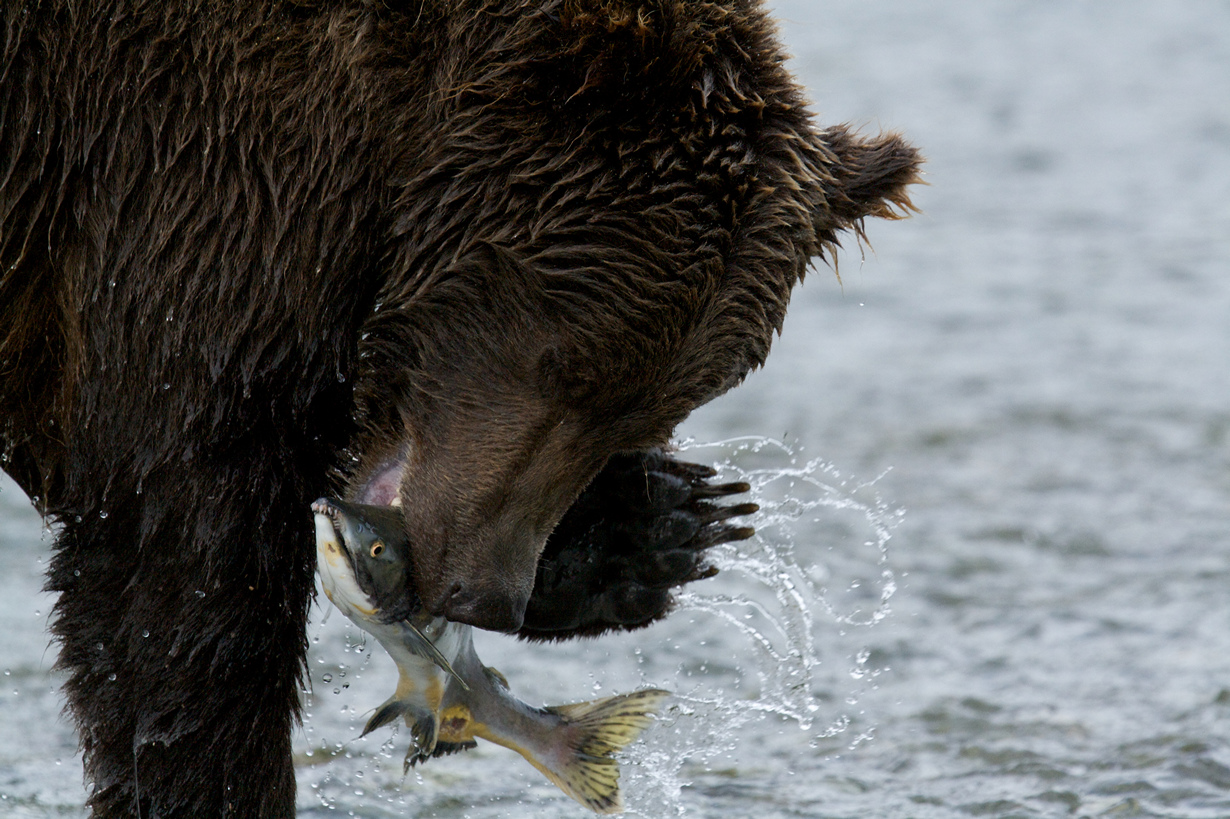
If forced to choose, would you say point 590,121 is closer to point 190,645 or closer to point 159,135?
point 159,135

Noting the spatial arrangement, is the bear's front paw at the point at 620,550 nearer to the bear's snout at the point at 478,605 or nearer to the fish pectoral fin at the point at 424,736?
the fish pectoral fin at the point at 424,736

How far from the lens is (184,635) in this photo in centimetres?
328

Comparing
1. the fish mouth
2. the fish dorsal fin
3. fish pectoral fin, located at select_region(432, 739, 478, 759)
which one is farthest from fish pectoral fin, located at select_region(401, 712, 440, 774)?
the fish mouth

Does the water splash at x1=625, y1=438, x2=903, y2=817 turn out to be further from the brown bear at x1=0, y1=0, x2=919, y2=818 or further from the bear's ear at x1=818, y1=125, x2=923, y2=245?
the brown bear at x1=0, y1=0, x2=919, y2=818

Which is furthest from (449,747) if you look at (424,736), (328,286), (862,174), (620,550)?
(862,174)

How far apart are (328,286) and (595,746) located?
4.13 ft

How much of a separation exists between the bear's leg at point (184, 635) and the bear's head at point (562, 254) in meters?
0.33

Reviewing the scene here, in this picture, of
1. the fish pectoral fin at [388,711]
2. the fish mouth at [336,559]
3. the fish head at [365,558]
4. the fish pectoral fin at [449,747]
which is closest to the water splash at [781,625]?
the fish pectoral fin at [449,747]

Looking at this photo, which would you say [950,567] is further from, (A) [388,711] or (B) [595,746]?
(A) [388,711]

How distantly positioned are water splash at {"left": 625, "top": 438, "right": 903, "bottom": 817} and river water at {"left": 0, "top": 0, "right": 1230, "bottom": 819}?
1 cm

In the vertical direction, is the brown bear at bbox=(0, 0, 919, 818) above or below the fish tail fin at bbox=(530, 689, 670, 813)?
above

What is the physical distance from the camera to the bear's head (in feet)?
10.3

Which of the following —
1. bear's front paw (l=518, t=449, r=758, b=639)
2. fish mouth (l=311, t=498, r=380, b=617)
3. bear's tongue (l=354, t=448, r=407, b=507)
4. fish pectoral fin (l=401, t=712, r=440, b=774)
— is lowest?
fish pectoral fin (l=401, t=712, r=440, b=774)

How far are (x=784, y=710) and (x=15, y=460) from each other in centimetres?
219
